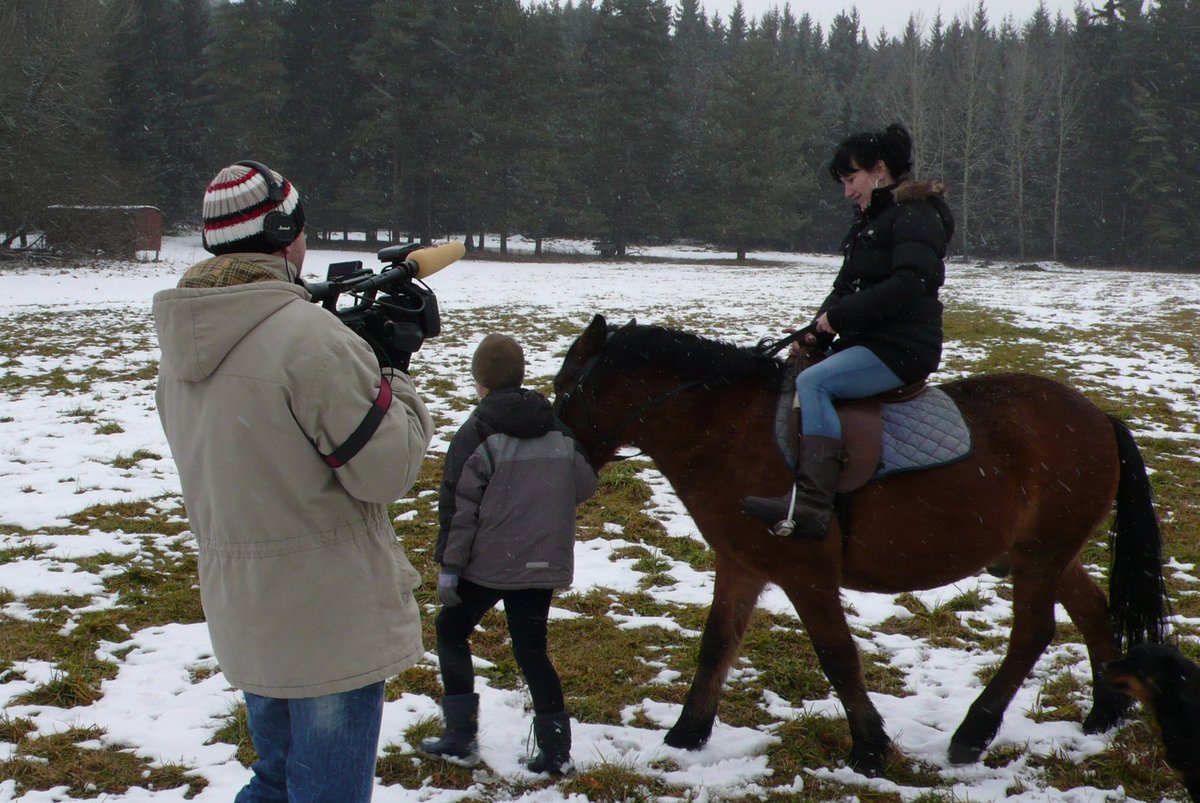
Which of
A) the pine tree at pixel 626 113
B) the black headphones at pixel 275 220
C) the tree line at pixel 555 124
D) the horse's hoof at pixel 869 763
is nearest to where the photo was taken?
the black headphones at pixel 275 220

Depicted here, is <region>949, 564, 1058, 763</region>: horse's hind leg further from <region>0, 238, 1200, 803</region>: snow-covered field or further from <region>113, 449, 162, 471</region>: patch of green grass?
<region>113, 449, 162, 471</region>: patch of green grass

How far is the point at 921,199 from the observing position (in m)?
3.63

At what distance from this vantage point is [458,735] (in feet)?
12.0

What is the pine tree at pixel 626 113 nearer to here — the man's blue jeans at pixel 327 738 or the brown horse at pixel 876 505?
the brown horse at pixel 876 505

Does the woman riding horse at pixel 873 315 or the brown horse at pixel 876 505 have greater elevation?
the woman riding horse at pixel 873 315

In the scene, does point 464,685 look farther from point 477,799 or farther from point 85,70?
point 85,70

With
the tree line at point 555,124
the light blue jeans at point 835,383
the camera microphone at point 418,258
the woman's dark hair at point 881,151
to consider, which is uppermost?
the tree line at point 555,124

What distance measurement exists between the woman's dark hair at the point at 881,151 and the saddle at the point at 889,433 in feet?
3.04

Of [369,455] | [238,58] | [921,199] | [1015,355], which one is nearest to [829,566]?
[921,199]

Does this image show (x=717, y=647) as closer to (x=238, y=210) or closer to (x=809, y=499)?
(x=809, y=499)

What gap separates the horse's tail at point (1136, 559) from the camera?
3922 millimetres

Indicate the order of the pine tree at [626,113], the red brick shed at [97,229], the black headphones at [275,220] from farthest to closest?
1. the pine tree at [626,113]
2. the red brick shed at [97,229]
3. the black headphones at [275,220]

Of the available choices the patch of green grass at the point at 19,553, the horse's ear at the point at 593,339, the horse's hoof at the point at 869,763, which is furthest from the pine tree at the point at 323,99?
the horse's hoof at the point at 869,763

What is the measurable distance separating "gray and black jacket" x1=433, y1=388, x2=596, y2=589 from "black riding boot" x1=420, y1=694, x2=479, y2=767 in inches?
22.2
